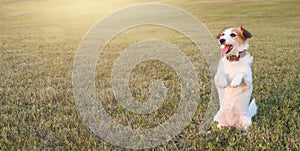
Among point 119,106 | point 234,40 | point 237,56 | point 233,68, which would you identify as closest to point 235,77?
point 233,68

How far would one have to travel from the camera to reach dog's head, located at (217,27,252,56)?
4793 millimetres

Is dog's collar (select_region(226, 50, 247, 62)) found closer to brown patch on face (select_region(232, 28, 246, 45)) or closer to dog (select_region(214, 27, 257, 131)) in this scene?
dog (select_region(214, 27, 257, 131))

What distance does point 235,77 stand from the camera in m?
4.87

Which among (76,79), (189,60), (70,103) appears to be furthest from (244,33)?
(189,60)

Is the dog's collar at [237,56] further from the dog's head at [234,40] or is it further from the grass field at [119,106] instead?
the grass field at [119,106]

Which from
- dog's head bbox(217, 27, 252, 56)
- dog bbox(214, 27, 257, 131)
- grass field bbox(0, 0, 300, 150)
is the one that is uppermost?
dog's head bbox(217, 27, 252, 56)

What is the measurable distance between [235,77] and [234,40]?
0.52 metres

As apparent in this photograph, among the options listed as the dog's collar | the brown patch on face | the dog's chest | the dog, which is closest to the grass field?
the dog

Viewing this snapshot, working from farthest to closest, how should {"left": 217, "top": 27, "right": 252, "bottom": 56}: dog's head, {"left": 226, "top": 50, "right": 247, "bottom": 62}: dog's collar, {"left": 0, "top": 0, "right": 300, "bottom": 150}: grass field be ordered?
1. {"left": 0, "top": 0, "right": 300, "bottom": 150}: grass field
2. {"left": 226, "top": 50, "right": 247, "bottom": 62}: dog's collar
3. {"left": 217, "top": 27, "right": 252, "bottom": 56}: dog's head

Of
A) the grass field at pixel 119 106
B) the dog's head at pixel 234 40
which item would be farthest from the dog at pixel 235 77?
the grass field at pixel 119 106

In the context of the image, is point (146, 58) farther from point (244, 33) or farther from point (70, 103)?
point (244, 33)

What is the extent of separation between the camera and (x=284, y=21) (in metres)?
32.7

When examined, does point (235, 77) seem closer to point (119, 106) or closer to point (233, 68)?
point (233, 68)

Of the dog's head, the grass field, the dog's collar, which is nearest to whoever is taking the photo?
the dog's head
